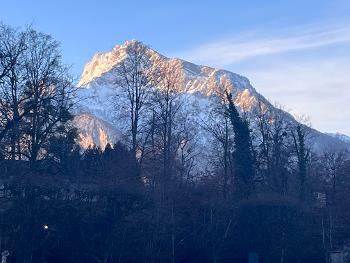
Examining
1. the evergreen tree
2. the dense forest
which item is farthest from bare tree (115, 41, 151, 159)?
the evergreen tree

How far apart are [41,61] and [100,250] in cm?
1161

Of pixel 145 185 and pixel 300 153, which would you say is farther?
pixel 300 153

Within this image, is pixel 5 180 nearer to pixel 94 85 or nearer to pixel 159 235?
pixel 159 235

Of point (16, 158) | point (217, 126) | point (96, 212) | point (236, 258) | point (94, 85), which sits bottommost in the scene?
point (236, 258)

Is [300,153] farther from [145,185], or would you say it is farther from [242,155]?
[145,185]

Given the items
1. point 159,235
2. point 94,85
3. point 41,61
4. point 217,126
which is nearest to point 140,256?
point 159,235

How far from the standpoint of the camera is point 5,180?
103ft

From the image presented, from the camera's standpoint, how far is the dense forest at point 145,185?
3269cm

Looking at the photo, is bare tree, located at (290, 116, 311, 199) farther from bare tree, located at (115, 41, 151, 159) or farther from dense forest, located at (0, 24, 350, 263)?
bare tree, located at (115, 41, 151, 159)

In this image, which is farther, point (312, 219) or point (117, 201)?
point (312, 219)

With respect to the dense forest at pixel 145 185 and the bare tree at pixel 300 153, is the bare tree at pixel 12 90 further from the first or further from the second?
the bare tree at pixel 300 153

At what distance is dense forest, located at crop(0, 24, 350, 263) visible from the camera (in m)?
32.7

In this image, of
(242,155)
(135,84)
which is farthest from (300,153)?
(135,84)

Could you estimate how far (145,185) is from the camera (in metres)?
37.1
